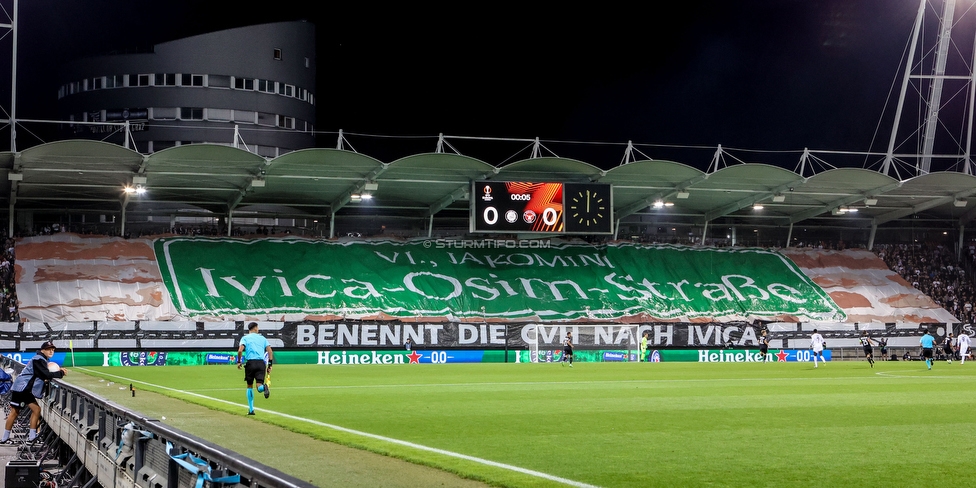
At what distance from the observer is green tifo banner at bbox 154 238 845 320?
50.8 metres

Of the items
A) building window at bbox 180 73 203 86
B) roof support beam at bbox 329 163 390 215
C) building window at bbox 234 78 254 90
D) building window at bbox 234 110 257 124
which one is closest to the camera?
roof support beam at bbox 329 163 390 215

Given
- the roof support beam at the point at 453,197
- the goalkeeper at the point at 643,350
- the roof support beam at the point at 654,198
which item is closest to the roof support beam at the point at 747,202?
→ the roof support beam at the point at 654,198

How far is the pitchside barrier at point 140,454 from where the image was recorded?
6078mm

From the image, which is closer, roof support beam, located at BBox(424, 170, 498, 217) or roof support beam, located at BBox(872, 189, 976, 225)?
roof support beam, located at BBox(424, 170, 498, 217)

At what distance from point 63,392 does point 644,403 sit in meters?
11.5

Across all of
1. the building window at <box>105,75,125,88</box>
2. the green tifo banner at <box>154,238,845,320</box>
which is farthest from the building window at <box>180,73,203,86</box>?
the green tifo banner at <box>154,238,845,320</box>

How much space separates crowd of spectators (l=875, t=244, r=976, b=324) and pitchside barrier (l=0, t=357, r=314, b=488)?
187ft

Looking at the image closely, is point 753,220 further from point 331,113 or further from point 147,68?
point 147,68

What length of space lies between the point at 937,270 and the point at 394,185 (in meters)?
37.4

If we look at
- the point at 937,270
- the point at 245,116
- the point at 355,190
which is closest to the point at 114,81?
the point at 245,116

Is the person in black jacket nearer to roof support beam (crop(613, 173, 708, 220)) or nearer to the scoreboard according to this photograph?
the scoreboard

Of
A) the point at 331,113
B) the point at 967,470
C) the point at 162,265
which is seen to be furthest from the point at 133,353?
the point at 331,113

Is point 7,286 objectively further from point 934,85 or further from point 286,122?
point 934,85

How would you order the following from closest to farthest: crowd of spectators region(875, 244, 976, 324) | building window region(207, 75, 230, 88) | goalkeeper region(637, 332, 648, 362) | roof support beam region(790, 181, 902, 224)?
goalkeeper region(637, 332, 648, 362), roof support beam region(790, 181, 902, 224), crowd of spectators region(875, 244, 976, 324), building window region(207, 75, 230, 88)
